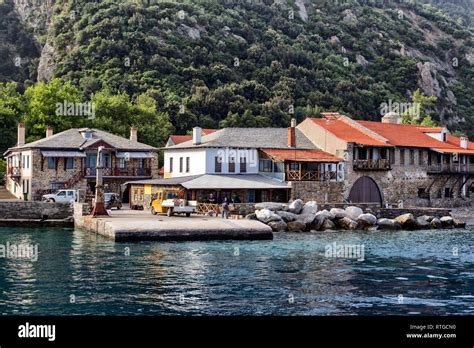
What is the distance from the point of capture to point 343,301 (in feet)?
69.8

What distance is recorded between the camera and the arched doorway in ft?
202

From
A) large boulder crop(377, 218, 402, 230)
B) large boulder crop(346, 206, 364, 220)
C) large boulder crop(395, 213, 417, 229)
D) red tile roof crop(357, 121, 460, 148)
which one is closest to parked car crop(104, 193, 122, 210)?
large boulder crop(346, 206, 364, 220)

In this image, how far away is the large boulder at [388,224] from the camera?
51409 millimetres

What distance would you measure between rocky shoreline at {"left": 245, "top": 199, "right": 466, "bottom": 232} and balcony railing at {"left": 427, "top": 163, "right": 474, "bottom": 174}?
43.6ft

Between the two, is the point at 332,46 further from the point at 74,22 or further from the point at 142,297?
the point at 142,297

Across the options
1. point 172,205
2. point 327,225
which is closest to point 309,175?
point 327,225

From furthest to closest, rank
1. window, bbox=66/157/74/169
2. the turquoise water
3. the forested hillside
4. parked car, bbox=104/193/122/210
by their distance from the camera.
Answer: the forested hillside, window, bbox=66/157/74/169, parked car, bbox=104/193/122/210, the turquoise water

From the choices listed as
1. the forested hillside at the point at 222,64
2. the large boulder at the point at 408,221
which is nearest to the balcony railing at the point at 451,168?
the large boulder at the point at 408,221

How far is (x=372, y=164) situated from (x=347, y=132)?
4698 mm

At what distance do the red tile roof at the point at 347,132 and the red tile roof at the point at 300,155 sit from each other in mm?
3111

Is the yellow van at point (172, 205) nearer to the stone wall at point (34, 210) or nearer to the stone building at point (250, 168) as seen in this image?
the stone building at point (250, 168)

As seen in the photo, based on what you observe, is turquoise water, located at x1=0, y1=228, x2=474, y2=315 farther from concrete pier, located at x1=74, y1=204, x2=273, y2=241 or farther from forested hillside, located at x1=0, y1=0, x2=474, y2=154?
forested hillside, located at x1=0, y1=0, x2=474, y2=154
